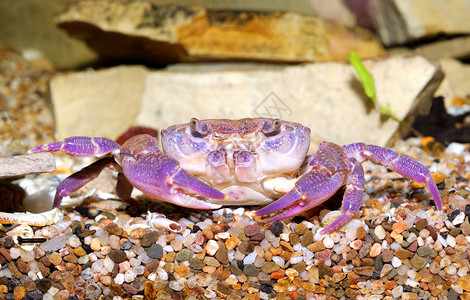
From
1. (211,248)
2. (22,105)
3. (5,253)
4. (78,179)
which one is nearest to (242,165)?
(211,248)

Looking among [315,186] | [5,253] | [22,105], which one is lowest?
[22,105]

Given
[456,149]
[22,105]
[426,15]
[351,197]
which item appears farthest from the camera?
[22,105]

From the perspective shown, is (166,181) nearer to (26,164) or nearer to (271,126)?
(271,126)

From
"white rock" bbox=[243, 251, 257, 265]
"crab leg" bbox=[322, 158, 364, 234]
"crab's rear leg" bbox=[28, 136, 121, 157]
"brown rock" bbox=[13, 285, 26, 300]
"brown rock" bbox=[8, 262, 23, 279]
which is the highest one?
"crab's rear leg" bbox=[28, 136, 121, 157]

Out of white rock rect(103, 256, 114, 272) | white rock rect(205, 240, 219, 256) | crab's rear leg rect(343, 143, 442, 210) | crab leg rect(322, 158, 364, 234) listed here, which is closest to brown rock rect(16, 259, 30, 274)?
white rock rect(103, 256, 114, 272)

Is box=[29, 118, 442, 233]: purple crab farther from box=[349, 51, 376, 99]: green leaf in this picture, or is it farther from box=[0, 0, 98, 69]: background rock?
box=[0, 0, 98, 69]: background rock

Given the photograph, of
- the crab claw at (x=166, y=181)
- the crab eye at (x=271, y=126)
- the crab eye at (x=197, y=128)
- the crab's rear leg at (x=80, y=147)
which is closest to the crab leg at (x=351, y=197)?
the crab eye at (x=271, y=126)

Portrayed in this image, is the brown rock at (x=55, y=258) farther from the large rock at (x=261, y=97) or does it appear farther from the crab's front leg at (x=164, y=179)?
the large rock at (x=261, y=97)

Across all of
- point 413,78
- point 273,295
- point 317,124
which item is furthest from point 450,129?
point 273,295
